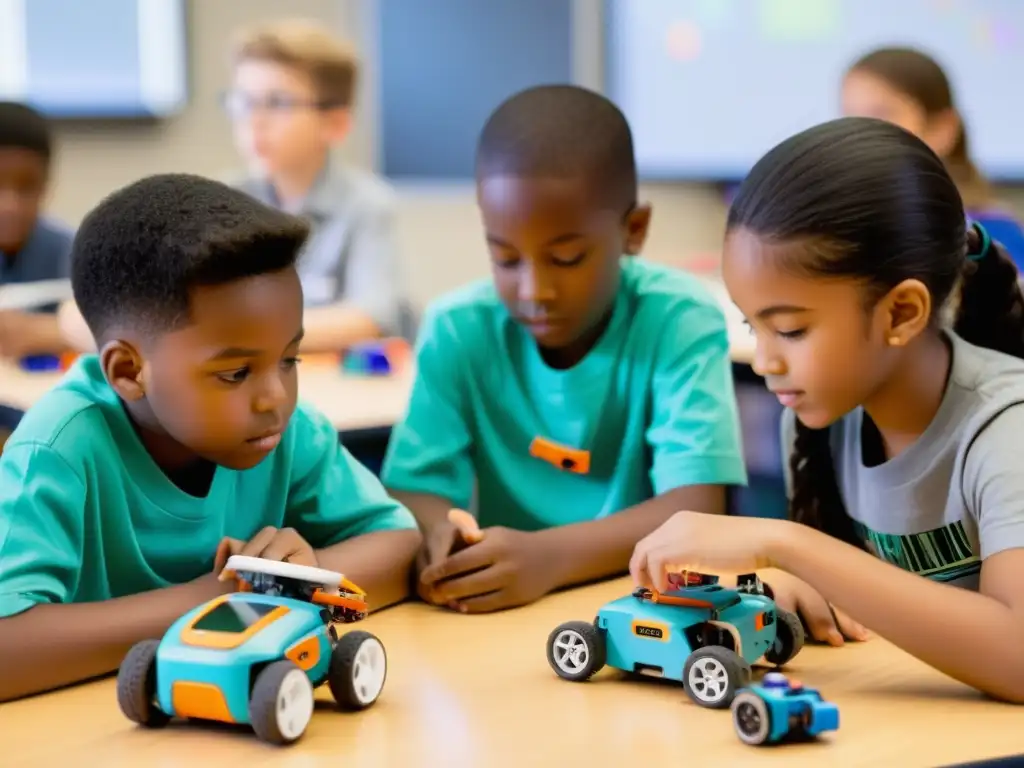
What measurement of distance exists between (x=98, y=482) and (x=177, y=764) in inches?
15.5

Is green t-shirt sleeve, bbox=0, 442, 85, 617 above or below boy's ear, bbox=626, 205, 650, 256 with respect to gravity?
below

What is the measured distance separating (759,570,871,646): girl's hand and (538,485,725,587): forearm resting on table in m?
0.27

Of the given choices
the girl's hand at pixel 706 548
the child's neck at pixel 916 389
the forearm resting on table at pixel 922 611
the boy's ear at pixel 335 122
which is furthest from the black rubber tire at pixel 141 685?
the boy's ear at pixel 335 122

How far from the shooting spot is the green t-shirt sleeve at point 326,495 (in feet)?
5.21

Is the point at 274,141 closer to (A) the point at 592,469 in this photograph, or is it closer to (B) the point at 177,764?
(A) the point at 592,469

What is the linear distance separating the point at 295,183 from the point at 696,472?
1.94 m

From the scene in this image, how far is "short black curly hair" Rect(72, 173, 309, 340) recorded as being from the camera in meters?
1.35

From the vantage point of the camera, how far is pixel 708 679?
118 cm

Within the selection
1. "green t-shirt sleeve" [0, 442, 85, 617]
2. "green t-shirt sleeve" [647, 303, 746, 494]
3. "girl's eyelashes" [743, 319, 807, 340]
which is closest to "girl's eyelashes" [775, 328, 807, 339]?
"girl's eyelashes" [743, 319, 807, 340]

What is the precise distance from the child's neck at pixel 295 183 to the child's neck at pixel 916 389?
214 cm

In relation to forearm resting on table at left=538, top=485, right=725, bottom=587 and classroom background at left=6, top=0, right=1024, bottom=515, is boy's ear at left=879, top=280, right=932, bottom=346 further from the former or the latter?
classroom background at left=6, top=0, right=1024, bottom=515

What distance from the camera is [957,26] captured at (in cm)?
463

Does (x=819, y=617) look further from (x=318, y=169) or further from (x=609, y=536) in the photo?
(x=318, y=169)

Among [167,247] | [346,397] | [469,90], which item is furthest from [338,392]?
[469,90]
